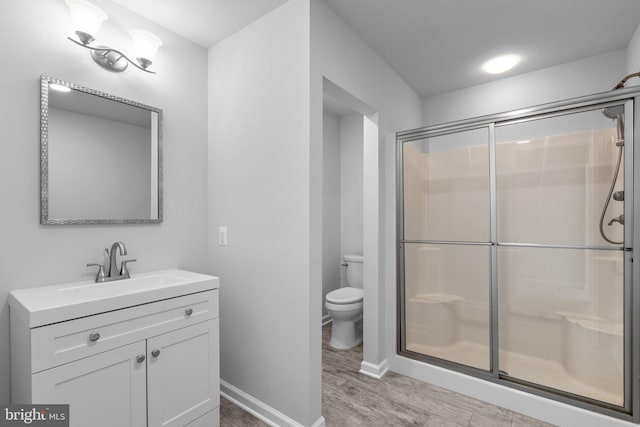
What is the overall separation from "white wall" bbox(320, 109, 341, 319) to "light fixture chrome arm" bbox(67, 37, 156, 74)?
7.24 feet

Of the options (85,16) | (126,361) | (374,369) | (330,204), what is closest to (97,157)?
(85,16)

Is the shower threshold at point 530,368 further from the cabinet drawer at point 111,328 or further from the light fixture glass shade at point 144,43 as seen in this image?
the light fixture glass shade at point 144,43

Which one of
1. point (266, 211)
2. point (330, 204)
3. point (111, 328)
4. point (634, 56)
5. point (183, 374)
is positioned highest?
point (634, 56)

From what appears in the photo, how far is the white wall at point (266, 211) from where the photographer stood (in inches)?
66.9

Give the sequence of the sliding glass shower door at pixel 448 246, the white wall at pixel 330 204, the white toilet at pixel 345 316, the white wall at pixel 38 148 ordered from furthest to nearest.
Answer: the white wall at pixel 330 204
the white toilet at pixel 345 316
the sliding glass shower door at pixel 448 246
the white wall at pixel 38 148

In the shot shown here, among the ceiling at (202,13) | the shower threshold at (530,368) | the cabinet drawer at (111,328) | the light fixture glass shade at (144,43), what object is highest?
the ceiling at (202,13)

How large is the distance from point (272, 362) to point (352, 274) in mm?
1854

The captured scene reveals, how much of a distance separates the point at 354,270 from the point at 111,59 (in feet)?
9.48

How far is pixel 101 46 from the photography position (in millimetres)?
1693

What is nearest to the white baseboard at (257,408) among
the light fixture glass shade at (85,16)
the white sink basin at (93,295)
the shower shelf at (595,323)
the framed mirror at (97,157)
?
the white sink basin at (93,295)

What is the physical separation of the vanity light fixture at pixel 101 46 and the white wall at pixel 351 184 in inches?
97.0

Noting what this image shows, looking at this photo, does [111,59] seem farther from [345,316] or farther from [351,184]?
[351,184]

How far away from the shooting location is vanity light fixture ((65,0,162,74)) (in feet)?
4.90

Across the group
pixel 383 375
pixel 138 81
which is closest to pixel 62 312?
pixel 138 81
